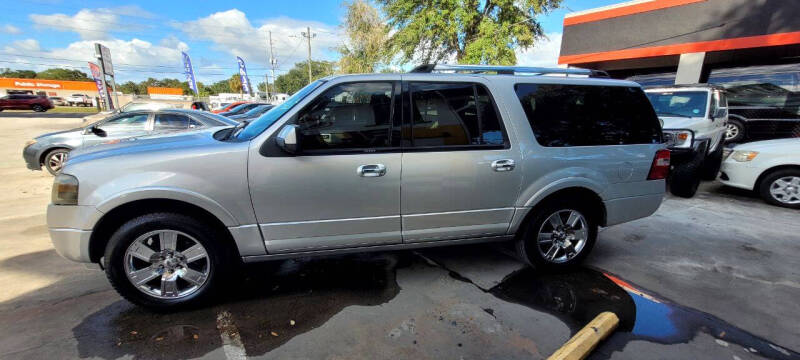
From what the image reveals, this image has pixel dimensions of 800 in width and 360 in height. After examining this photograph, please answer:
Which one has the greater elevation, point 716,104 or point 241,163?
point 716,104

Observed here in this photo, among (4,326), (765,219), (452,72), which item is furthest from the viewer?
(765,219)

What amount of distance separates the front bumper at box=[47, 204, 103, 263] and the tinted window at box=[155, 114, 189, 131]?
5641mm

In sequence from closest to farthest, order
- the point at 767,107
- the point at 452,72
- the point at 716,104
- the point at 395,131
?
the point at 395,131 < the point at 452,72 < the point at 716,104 < the point at 767,107

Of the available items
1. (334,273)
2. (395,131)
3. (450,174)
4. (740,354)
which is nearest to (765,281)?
(740,354)

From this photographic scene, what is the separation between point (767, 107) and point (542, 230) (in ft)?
42.0

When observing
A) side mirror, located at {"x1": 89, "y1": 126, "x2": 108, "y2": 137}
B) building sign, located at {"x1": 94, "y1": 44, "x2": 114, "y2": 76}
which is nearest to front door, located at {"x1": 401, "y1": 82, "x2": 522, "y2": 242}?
side mirror, located at {"x1": 89, "y1": 126, "x2": 108, "y2": 137}

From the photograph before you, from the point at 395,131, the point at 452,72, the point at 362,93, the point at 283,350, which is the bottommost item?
the point at 283,350

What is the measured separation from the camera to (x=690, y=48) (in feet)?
37.1

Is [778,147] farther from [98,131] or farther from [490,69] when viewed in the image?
[98,131]

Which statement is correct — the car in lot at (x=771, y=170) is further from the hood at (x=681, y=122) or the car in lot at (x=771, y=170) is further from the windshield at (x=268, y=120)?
the windshield at (x=268, y=120)

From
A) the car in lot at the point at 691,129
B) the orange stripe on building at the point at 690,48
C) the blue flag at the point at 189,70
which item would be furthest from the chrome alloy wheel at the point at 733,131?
the blue flag at the point at 189,70

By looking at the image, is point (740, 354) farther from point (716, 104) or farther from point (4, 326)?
point (716, 104)

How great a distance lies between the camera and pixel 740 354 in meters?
2.30

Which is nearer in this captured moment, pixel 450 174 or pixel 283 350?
pixel 283 350
